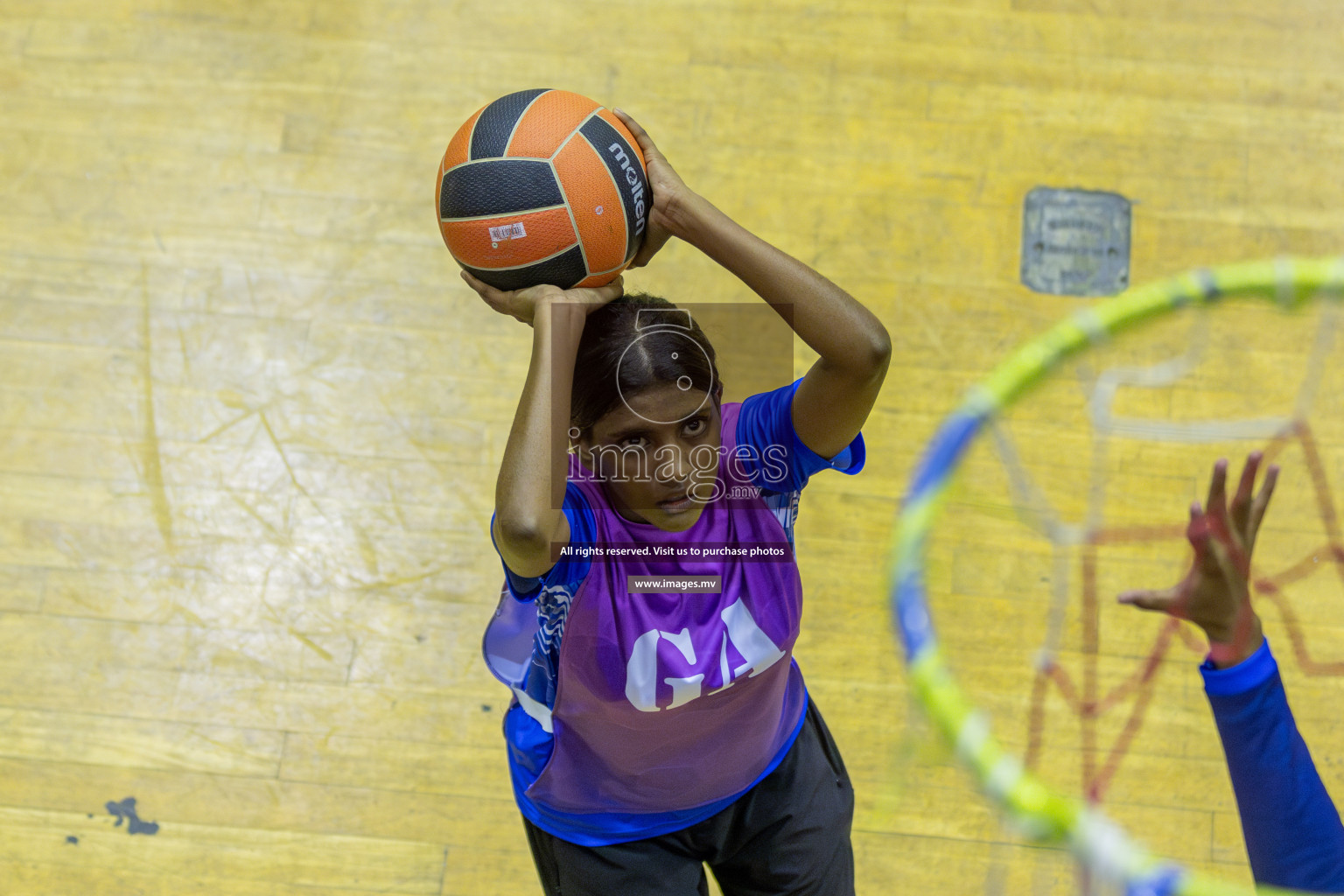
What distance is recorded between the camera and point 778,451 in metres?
1.50

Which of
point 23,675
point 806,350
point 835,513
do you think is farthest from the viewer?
point 806,350

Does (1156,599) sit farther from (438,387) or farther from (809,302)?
(438,387)

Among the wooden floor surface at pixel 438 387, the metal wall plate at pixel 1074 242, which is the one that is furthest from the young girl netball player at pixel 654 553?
the metal wall plate at pixel 1074 242

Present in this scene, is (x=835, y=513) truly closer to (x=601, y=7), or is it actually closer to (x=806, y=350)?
(x=806, y=350)

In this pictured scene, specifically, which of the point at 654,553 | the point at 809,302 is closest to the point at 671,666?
the point at 654,553

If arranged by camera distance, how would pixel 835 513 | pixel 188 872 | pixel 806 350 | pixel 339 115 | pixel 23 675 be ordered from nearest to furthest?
pixel 188 872 → pixel 23 675 → pixel 835 513 → pixel 806 350 → pixel 339 115

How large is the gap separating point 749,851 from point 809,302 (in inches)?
34.8

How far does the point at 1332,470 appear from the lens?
2.55 m

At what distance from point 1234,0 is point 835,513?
6.71 feet

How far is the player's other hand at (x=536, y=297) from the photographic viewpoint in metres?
1.48

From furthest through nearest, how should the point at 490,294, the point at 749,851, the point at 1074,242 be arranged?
the point at 1074,242
the point at 749,851
the point at 490,294

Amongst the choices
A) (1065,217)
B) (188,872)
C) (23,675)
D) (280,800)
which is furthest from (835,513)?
(23,675)

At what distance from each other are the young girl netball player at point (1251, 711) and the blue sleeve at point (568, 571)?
0.67 m

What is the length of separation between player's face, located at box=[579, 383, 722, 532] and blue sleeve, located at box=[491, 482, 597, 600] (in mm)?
64
